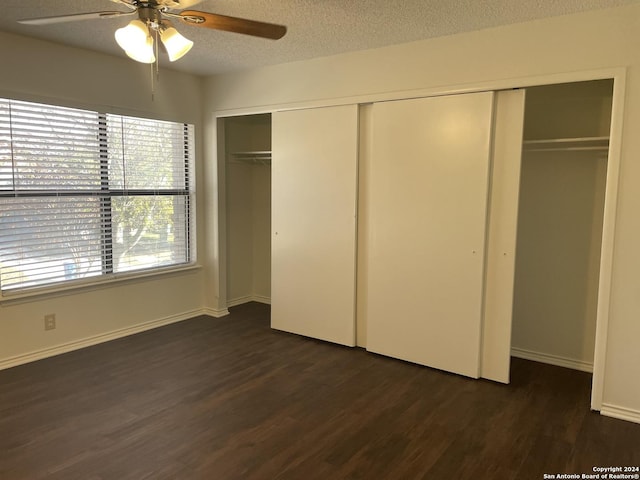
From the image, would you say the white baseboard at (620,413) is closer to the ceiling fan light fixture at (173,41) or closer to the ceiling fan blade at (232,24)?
the ceiling fan blade at (232,24)

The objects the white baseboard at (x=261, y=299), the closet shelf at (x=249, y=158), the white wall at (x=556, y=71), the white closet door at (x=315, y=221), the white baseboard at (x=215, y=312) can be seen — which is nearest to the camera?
the white wall at (x=556, y=71)

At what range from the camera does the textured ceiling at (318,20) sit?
2.84 meters

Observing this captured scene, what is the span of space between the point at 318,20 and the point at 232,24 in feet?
3.10

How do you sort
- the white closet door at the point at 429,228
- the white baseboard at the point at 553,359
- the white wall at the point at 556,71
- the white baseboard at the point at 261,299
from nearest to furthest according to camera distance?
the white wall at the point at 556,71
the white closet door at the point at 429,228
the white baseboard at the point at 553,359
the white baseboard at the point at 261,299

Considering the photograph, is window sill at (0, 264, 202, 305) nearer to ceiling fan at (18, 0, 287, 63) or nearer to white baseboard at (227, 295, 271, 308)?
white baseboard at (227, 295, 271, 308)

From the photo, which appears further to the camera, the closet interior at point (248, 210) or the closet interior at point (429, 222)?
the closet interior at point (248, 210)

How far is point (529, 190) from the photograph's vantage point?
152 inches

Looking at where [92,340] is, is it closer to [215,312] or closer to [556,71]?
[215,312]

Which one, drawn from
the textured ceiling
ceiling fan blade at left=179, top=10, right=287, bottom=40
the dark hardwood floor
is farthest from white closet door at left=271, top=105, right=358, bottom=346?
ceiling fan blade at left=179, top=10, right=287, bottom=40

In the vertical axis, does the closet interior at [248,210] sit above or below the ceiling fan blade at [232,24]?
below

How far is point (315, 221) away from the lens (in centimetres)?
421

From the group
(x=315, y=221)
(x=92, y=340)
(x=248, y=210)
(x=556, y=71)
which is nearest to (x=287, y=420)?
(x=315, y=221)

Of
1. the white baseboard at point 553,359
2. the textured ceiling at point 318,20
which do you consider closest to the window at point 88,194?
the textured ceiling at point 318,20

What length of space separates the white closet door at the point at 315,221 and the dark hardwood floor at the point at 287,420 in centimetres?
44
